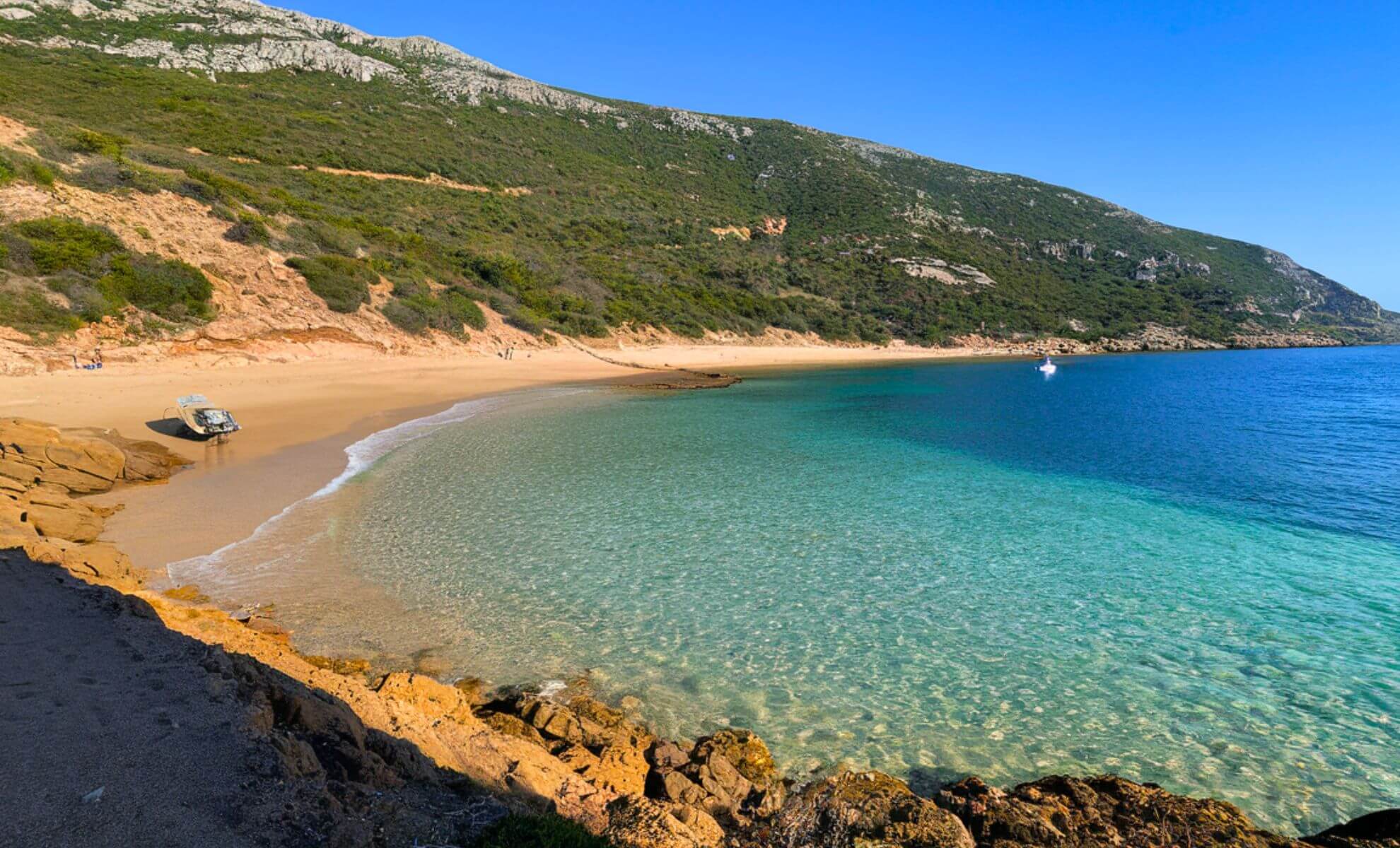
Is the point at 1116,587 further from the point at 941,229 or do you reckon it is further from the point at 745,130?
the point at 745,130

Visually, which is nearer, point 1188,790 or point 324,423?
point 1188,790

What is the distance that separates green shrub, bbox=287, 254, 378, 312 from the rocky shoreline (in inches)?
1102

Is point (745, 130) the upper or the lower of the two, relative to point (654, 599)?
upper

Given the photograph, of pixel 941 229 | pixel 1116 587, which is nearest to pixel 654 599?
pixel 1116 587

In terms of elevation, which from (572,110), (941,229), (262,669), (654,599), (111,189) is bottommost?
(654,599)

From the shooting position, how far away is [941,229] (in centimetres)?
8706

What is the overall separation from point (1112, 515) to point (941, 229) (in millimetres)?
83045

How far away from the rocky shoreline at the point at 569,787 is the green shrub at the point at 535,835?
169 mm

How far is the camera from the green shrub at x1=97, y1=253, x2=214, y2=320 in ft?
80.3

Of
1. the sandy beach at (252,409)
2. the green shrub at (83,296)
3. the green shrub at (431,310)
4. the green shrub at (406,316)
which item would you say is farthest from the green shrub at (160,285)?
the green shrub at (431,310)

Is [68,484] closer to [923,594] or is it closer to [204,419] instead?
[204,419]

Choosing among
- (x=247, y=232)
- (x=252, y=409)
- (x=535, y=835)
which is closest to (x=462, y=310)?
(x=247, y=232)

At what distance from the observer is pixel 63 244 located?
2395 cm

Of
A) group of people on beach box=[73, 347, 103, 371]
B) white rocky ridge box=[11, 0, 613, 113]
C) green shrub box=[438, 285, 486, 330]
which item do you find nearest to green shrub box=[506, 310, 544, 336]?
green shrub box=[438, 285, 486, 330]
